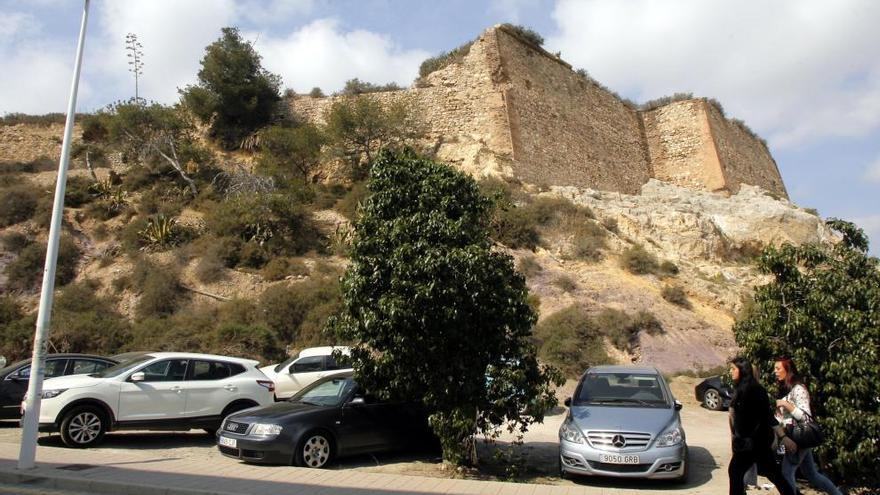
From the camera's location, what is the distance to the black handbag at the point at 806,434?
6.13m

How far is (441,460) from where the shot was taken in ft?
30.7

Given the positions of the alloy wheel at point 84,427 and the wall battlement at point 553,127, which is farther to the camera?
the wall battlement at point 553,127

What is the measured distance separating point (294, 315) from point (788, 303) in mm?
15319

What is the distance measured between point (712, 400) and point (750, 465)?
1008cm

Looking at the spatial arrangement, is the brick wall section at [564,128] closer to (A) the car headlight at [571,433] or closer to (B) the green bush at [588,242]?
(B) the green bush at [588,242]

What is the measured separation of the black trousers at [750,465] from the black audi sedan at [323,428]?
4.60 m

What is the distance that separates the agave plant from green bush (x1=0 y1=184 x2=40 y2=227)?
5.19 m

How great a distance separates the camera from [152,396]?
990 cm

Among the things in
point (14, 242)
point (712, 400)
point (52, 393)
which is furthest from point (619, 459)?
point (14, 242)

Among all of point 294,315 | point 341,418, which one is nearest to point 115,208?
point 294,315

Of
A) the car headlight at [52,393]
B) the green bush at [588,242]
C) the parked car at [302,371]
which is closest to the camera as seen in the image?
the car headlight at [52,393]

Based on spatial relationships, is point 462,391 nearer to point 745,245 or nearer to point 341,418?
point 341,418

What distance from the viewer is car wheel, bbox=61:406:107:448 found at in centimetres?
943

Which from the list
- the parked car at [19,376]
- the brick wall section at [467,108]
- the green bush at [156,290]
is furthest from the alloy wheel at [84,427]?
the brick wall section at [467,108]
